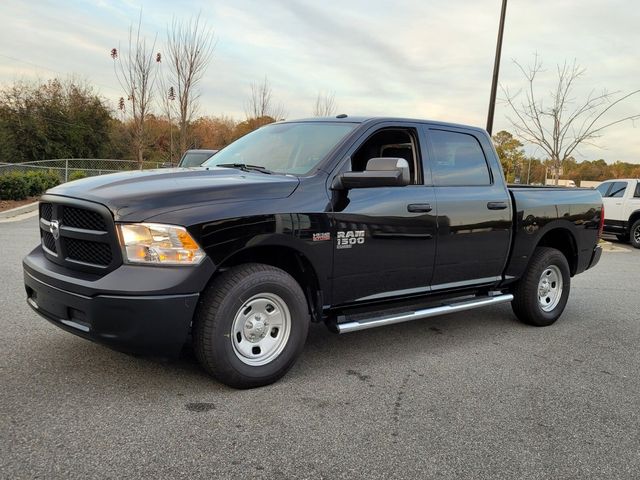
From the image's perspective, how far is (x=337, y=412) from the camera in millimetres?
3359

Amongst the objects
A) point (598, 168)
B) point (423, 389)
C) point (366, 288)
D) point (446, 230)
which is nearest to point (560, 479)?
point (423, 389)

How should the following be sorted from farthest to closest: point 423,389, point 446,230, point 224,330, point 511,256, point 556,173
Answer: point 556,173, point 511,256, point 446,230, point 423,389, point 224,330

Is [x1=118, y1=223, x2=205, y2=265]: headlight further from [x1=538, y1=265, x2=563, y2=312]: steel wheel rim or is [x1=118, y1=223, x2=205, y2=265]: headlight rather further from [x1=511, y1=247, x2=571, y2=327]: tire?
[x1=538, y1=265, x2=563, y2=312]: steel wheel rim

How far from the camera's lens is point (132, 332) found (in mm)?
3162

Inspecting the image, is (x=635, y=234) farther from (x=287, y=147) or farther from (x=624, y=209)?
(x=287, y=147)

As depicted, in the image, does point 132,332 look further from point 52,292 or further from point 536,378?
point 536,378

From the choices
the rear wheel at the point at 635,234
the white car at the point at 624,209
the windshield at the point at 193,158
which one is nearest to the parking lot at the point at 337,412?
the windshield at the point at 193,158

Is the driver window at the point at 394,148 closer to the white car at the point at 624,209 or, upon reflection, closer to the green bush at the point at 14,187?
the white car at the point at 624,209

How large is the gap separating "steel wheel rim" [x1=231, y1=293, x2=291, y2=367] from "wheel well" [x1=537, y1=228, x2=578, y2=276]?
11.3 ft

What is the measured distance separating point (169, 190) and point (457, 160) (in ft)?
9.13

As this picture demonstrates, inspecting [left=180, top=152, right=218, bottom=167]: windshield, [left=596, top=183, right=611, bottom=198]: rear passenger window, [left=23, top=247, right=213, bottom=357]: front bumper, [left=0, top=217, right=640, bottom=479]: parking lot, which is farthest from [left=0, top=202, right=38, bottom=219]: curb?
[left=596, top=183, right=611, bottom=198]: rear passenger window

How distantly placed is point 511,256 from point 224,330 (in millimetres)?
3184

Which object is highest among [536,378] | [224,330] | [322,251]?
[322,251]

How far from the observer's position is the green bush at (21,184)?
1539 cm
